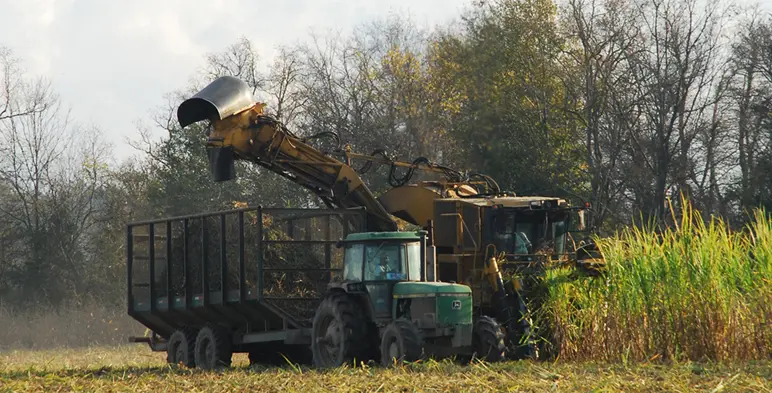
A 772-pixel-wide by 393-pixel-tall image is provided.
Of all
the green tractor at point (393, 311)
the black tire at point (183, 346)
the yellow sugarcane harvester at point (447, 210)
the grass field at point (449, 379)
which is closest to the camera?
the grass field at point (449, 379)

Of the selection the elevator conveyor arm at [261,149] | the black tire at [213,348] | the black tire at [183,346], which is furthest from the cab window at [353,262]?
the black tire at [183,346]

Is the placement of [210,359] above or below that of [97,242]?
below

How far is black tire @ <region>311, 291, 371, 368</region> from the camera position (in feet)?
54.2

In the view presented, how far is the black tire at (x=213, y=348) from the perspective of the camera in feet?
65.0

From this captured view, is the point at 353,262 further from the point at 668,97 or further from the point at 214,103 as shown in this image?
the point at 668,97

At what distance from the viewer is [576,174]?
37875 mm

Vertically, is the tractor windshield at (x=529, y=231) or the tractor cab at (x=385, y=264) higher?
the tractor windshield at (x=529, y=231)

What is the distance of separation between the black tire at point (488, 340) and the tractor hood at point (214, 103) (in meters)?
5.10

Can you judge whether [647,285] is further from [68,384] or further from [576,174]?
[576,174]

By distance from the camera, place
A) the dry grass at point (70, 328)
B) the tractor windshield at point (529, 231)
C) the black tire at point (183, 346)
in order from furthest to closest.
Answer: the dry grass at point (70, 328) → the black tire at point (183, 346) → the tractor windshield at point (529, 231)

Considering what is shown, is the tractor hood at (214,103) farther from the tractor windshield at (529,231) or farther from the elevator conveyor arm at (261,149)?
the tractor windshield at (529,231)

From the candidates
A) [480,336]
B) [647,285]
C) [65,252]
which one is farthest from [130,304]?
[65,252]

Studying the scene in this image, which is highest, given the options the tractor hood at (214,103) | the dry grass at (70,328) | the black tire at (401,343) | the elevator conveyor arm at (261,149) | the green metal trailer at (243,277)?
the tractor hood at (214,103)

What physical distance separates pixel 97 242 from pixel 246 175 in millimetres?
8555
